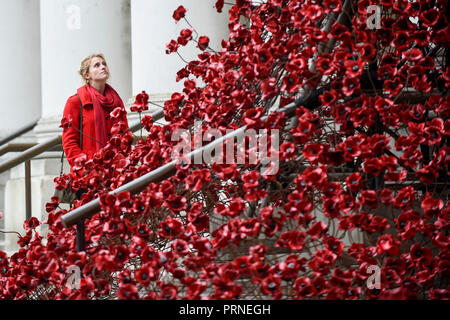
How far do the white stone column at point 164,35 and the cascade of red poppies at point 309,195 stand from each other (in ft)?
9.32

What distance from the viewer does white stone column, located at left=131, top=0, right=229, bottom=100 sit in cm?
652

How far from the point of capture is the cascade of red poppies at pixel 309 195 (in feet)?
9.52

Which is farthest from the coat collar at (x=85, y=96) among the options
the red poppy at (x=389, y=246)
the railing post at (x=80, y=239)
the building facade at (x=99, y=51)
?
the red poppy at (x=389, y=246)

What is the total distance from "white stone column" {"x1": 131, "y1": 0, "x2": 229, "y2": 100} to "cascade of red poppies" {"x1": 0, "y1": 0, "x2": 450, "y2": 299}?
112 inches

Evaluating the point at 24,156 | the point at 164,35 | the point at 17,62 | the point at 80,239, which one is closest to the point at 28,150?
the point at 24,156

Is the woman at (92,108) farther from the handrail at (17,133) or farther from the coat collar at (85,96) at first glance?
the handrail at (17,133)

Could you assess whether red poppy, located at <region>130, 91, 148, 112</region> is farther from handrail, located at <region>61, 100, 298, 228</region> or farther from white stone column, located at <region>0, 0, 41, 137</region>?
white stone column, located at <region>0, 0, 41, 137</region>

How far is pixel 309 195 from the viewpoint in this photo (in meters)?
3.25

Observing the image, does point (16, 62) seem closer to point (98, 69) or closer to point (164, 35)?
point (164, 35)

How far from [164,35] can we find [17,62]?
2.97 m

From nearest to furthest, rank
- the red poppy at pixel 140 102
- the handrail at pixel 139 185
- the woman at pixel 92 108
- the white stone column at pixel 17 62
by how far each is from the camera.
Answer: the handrail at pixel 139 185 < the red poppy at pixel 140 102 < the woman at pixel 92 108 < the white stone column at pixel 17 62

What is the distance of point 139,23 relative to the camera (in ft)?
22.2

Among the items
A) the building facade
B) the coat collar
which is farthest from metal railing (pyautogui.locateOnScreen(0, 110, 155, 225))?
the building facade
